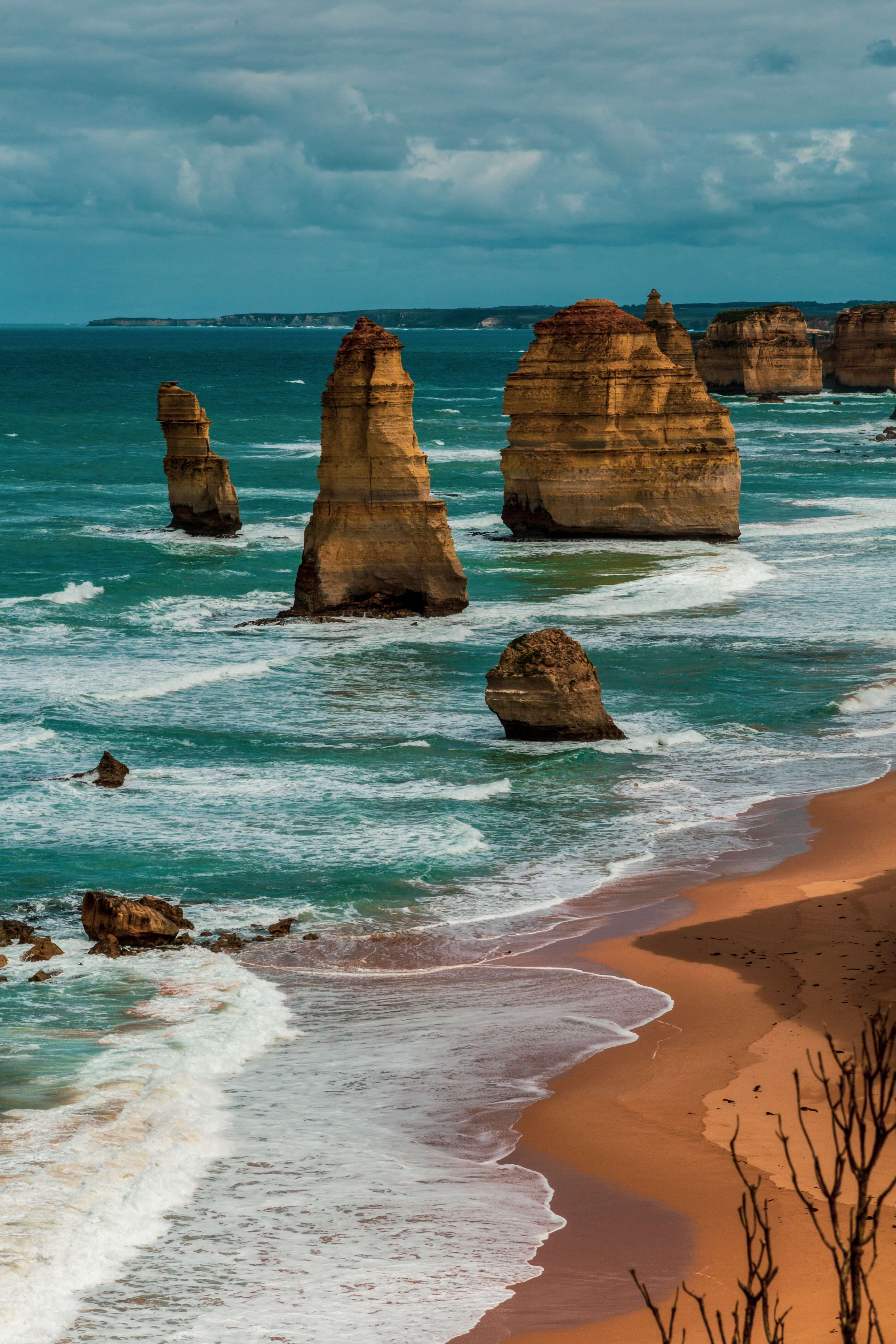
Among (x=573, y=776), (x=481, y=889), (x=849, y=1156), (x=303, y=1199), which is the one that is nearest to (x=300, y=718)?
(x=573, y=776)

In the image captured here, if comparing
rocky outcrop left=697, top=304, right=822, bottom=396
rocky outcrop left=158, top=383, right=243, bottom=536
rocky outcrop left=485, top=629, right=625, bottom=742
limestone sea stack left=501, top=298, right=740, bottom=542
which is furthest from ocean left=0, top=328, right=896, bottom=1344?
rocky outcrop left=697, top=304, right=822, bottom=396

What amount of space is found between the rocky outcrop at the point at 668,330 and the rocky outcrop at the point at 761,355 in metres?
21.5

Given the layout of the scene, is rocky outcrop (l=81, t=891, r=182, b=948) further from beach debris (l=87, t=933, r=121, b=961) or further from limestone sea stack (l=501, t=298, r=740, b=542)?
limestone sea stack (l=501, t=298, r=740, b=542)

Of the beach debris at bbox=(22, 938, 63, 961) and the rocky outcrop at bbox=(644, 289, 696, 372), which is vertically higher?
the rocky outcrop at bbox=(644, 289, 696, 372)

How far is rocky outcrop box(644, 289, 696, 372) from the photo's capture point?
94375 mm

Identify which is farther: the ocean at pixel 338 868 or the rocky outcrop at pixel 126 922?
the rocky outcrop at pixel 126 922

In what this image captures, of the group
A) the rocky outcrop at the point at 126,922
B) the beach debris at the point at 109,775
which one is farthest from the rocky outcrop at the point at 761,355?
the rocky outcrop at the point at 126,922

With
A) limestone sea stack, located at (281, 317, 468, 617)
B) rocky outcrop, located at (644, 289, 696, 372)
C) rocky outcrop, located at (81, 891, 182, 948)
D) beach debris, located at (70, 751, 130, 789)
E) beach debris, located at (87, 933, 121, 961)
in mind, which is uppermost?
rocky outcrop, located at (644, 289, 696, 372)

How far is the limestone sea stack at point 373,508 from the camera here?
115 feet

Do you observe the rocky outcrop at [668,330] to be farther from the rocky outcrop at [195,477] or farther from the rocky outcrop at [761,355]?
the rocky outcrop at [195,477]

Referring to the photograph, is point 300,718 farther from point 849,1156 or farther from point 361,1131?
point 849,1156

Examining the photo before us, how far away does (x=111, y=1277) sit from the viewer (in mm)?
9531

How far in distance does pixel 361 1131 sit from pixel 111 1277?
2622 millimetres

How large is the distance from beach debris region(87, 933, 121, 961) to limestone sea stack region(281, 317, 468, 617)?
19641 millimetres
